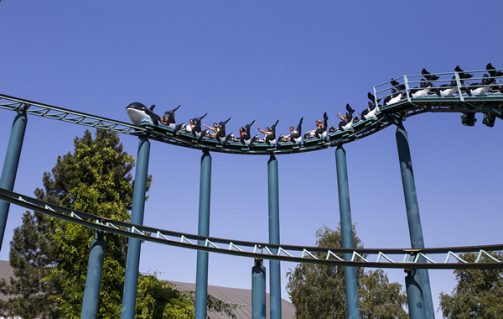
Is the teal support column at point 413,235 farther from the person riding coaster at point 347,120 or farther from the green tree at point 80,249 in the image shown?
the green tree at point 80,249

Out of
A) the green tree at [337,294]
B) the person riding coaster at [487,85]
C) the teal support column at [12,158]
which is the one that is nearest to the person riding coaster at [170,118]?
the teal support column at [12,158]

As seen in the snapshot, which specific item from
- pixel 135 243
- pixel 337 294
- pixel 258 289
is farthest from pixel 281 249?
pixel 337 294

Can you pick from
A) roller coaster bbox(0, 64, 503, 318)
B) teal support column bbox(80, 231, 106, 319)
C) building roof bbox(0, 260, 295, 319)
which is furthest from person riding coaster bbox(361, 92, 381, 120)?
building roof bbox(0, 260, 295, 319)

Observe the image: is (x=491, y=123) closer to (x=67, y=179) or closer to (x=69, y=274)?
(x=69, y=274)

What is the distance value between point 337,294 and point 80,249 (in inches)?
623

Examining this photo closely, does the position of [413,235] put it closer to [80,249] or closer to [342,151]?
[342,151]

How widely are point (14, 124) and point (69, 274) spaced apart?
631 centimetres

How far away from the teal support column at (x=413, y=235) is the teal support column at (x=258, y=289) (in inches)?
118

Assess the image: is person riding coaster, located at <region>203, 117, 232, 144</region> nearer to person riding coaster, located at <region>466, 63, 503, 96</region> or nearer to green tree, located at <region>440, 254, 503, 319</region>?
person riding coaster, located at <region>466, 63, 503, 96</region>

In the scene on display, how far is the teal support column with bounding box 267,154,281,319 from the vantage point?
1477 cm

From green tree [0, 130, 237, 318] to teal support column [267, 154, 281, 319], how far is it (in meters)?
4.60

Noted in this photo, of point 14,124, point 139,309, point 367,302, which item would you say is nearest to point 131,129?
point 14,124

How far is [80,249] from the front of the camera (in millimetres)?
17188

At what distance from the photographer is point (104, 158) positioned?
1966 cm
